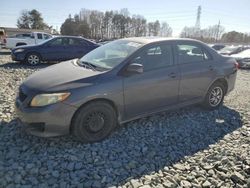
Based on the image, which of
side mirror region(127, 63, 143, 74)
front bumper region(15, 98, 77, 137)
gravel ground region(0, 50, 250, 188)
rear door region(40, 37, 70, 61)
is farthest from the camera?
rear door region(40, 37, 70, 61)

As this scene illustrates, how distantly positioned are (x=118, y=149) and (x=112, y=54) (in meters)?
1.72

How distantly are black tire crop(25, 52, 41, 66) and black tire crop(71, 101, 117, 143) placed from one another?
Answer: 833cm

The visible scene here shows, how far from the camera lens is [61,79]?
11.8 ft

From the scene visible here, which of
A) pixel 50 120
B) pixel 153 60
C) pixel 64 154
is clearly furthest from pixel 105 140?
pixel 153 60

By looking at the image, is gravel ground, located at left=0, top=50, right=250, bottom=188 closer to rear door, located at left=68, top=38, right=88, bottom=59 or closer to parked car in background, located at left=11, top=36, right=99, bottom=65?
parked car in background, located at left=11, top=36, right=99, bottom=65

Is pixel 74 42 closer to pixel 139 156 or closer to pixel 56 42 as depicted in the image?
pixel 56 42

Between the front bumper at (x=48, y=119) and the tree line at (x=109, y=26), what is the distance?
2151 inches

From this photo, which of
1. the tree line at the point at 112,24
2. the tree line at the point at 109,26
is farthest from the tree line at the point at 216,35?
the tree line at the point at 112,24

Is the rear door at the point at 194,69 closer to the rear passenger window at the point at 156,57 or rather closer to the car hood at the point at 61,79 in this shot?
the rear passenger window at the point at 156,57

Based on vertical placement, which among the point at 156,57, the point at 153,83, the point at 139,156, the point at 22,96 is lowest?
the point at 139,156

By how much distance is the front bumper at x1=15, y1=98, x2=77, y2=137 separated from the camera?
3336mm

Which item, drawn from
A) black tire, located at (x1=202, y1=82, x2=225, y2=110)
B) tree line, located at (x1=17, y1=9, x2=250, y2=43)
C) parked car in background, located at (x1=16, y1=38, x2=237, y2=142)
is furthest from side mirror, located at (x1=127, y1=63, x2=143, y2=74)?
tree line, located at (x1=17, y1=9, x2=250, y2=43)

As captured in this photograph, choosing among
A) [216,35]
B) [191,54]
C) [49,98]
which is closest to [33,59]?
[191,54]

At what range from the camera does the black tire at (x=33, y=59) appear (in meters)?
10.9
